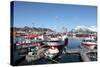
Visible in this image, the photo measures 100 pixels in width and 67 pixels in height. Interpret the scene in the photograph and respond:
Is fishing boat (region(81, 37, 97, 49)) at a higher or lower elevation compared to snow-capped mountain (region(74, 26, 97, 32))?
lower

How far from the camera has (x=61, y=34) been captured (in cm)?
281

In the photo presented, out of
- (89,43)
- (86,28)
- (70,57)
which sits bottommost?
(70,57)

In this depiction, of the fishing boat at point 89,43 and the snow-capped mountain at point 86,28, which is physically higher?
the snow-capped mountain at point 86,28

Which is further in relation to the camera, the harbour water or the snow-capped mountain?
the snow-capped mountain

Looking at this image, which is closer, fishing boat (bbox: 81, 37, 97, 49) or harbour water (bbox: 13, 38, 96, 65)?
harbour water (bbox: 13, 38, 96, 65)

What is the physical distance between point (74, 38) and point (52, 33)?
0.29 metres

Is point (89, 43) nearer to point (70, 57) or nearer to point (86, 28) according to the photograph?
point (86, 28)

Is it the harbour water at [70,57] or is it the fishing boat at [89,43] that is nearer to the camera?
the harbour water at [70,57]

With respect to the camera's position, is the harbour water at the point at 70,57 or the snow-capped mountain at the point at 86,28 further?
the snow-capped mountain at the point at 86,28

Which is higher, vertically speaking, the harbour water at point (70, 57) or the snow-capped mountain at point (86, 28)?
the snow-capped mountain at point (86, 28)

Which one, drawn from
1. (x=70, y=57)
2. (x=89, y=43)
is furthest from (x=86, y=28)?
(x=70, y=57)

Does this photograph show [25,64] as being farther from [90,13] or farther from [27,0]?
[90,13]

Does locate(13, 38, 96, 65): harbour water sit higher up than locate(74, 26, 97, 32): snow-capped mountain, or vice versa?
locate(74, 26, 97, 32): snow-capped mountain
